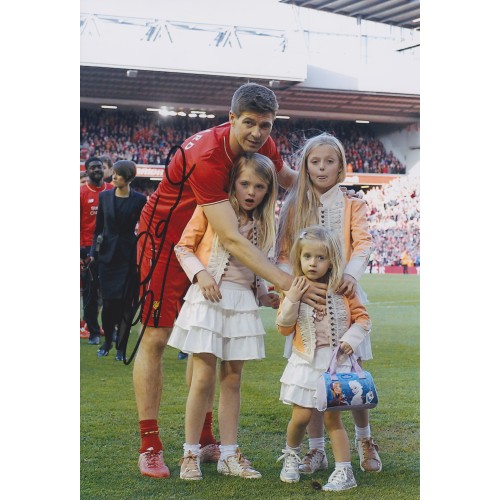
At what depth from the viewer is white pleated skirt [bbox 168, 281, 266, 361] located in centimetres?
230

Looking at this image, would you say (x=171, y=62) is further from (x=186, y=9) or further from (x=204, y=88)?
(x=186, y=9)

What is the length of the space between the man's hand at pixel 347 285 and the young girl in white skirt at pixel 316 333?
15mm

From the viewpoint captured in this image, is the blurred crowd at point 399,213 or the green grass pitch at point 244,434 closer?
the green grass pitch at point 244,434

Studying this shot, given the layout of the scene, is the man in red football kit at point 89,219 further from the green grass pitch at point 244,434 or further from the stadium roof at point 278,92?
the green grass pitch at point 244,434

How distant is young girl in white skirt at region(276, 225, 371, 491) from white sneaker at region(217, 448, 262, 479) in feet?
0.29

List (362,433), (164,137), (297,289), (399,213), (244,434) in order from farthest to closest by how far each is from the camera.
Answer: (164,137) → (399,213) → (244,434) → (362,433) → (297,289)

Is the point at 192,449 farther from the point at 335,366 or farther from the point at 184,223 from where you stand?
the point at 184,223

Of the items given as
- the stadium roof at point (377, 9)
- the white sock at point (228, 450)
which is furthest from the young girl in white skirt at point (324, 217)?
the stadium roof at point (377, 9)

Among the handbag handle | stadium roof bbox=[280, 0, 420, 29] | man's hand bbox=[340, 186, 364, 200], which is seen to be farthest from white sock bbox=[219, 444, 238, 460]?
stadium roof bbox=[280, 0, 420, 29]

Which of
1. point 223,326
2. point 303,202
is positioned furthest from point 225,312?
point 303,202

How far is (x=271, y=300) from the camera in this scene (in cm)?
242

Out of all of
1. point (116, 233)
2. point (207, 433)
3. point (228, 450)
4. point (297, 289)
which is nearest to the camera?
point (297, 289)

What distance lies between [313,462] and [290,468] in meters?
0.10

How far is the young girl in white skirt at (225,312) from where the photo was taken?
7.58 ft
